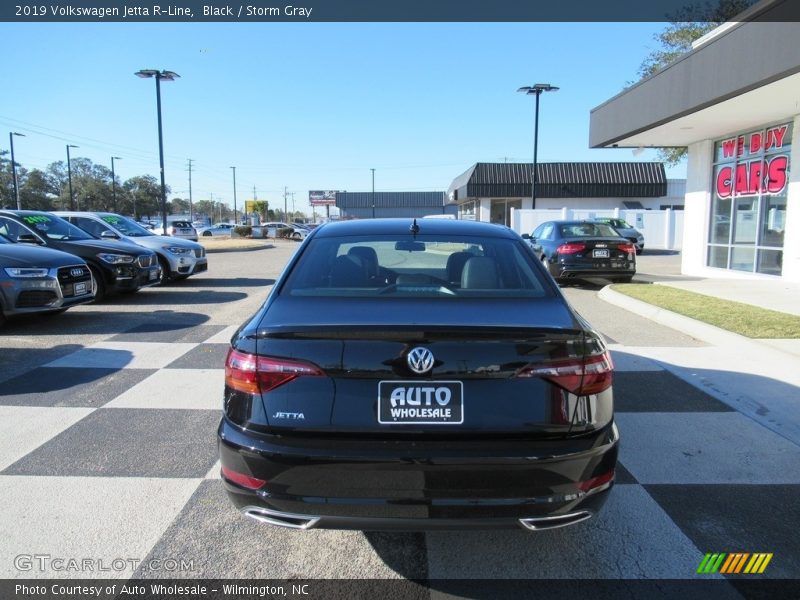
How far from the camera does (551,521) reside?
7.57 feet

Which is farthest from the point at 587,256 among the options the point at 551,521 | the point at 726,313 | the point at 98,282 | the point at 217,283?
the point at 551,521

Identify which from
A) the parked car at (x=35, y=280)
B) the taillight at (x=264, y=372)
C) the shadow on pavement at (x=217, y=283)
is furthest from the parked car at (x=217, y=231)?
the taillight at (x=264, y=372)

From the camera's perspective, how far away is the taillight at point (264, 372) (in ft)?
7.55

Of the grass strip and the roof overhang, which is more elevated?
the roof overhang

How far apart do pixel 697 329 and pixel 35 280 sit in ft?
28.6

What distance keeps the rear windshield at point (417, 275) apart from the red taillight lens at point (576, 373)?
0.57m

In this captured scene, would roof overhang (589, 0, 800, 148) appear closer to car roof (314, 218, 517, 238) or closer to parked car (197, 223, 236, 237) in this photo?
car roof (314, 218, 517, 238)

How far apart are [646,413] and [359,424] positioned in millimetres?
3276

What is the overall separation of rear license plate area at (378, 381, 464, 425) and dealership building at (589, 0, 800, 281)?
29.3 feet

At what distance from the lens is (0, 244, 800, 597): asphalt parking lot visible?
268 centimetres

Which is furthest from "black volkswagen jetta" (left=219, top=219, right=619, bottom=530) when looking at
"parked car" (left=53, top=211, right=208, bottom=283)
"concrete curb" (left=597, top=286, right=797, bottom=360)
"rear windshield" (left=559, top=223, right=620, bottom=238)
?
"rear windshield" (left=559, top=223, right=620, bottom=238)

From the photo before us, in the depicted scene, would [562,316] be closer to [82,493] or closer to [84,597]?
[84,597]

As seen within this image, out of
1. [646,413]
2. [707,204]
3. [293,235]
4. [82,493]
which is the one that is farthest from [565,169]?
[82,493]

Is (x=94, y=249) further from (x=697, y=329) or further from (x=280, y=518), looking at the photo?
(x=697, y=329)
